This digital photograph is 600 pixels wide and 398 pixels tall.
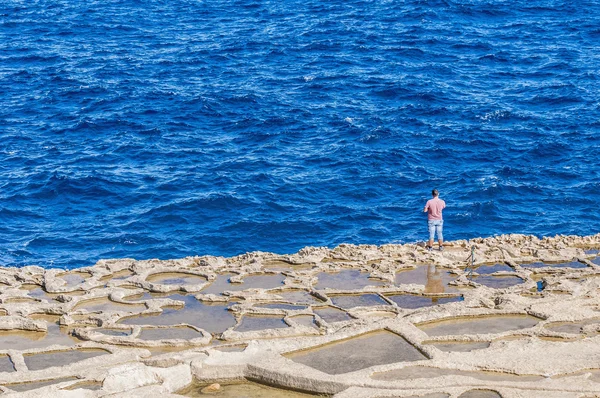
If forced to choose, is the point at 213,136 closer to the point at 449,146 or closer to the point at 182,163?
the point at 182,163

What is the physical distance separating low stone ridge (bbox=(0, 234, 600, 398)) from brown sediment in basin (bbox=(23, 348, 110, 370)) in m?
0.06

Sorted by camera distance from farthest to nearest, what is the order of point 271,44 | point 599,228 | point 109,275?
point 271,44
point 599,228
point 109,275

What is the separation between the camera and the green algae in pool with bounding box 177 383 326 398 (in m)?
25.4

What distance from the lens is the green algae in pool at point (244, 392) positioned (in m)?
25.4

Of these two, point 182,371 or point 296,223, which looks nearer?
point 182,371

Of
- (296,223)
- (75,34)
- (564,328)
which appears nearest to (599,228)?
(296,223)

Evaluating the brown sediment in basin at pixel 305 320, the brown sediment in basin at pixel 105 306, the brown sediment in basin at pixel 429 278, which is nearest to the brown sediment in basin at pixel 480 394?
the brown sediment in basin at pixel 305 320

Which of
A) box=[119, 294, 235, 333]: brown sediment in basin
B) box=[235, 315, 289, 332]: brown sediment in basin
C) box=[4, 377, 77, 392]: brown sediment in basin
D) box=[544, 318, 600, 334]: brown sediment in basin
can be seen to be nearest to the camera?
box=[4, 377, 77, 392]: brown sediment in basin

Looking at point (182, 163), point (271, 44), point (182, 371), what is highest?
point (271, 44)

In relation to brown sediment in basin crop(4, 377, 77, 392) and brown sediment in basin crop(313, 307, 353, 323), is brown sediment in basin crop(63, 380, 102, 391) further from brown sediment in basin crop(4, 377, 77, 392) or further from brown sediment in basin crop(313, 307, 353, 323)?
brown sediment in basin crop(313, 307, 353, 323)

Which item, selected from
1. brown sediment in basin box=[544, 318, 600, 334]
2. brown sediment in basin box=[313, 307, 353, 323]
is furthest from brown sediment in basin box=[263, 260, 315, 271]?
brown sediment in basin box=[544, 318, 600, 334]

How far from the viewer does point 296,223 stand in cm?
5238

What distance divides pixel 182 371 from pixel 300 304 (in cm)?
759

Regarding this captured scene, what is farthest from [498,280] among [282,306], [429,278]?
[282,306]
